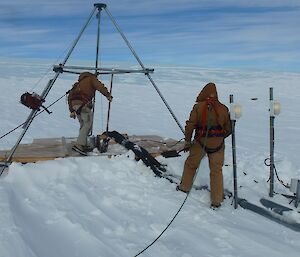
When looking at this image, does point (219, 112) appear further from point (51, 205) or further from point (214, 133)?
point (51, 205)

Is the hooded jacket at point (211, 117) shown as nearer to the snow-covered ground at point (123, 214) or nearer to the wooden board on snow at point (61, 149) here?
the snow-covered ground at point (123, 214)

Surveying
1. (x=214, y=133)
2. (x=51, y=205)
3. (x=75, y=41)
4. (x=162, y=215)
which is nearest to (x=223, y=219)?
(x=162, y=215)

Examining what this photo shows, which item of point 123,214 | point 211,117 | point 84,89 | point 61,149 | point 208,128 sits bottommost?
point 123,214

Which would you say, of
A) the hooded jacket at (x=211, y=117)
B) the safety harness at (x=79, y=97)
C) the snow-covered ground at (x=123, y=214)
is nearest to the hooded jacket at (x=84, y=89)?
the safety harness at (x=79, y=97)

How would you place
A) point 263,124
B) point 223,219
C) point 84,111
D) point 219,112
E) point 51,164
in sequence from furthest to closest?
1. point 263,124
2. point 84,111
3. point 51,164
4. point 219,112
5. point 223,219

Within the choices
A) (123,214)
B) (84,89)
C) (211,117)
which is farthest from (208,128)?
(84,89)

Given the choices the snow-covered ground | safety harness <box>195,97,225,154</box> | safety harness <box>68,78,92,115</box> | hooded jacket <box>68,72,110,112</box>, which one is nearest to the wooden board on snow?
the snow-covered ground

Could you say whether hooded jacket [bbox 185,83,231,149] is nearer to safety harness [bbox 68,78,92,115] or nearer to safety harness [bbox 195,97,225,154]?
safety harness [bbox 195,97,225,154]

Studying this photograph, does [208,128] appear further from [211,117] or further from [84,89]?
[84,89]

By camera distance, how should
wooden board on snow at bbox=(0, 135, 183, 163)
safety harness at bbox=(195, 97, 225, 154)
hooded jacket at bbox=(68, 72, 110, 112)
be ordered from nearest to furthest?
safety harness at bbox=(195, 97, 225, 154) < wooden board on snow at bbox=(0, 135, 183, 163) < hooded jacket at bbox=(68, 72, 110, 112)

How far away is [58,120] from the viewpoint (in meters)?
20.3

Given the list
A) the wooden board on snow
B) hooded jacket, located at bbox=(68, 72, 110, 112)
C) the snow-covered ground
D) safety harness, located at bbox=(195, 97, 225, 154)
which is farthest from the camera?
hooded jacket, located at bbox=(68, 72, 110, 112)

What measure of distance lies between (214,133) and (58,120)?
14.4 metres

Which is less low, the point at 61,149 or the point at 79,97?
the point at 79,97
